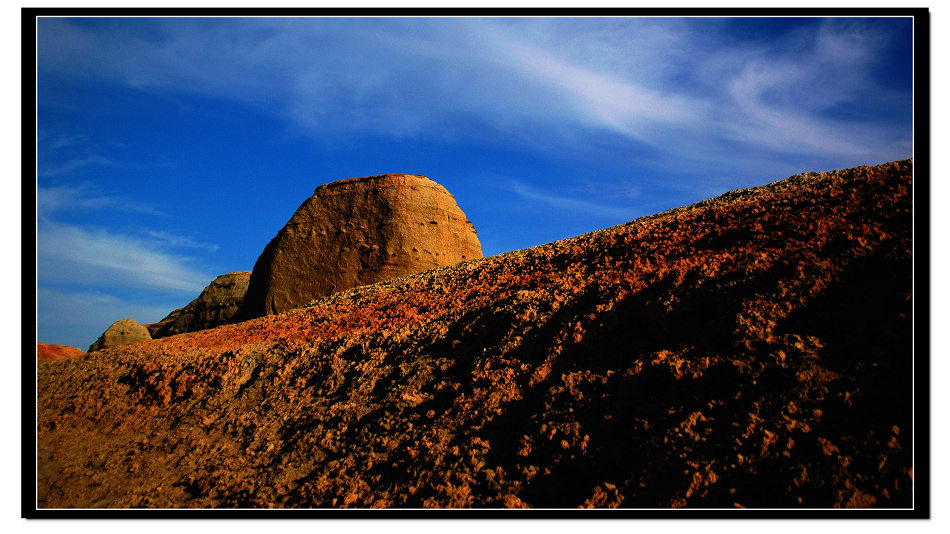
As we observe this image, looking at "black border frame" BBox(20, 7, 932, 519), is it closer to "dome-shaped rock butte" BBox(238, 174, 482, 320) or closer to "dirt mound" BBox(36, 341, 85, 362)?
"dome-shaped rock butte" BBox(238, 174, 482, 320)

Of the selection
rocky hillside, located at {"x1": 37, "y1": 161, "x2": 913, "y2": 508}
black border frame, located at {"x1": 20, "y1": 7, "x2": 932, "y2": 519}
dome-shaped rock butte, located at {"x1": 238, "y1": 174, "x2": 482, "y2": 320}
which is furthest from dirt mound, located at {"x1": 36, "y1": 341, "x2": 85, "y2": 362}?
black border frame, located at {"x1": 20, "y1": 7, "x2": 932, "y2": 519}

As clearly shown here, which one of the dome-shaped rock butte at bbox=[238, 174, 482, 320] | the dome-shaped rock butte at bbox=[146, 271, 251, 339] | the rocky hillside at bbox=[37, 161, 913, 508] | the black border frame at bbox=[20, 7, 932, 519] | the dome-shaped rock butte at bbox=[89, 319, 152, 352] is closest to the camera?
the black border frame at bbox=[20, 7, 932, 519]

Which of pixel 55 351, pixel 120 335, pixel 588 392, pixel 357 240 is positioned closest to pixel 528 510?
pixel 588 392

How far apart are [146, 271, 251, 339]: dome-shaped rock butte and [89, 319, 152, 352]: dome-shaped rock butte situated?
5.16 m

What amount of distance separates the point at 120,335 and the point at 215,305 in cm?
708

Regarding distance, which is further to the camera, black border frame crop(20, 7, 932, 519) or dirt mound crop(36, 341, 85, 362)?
dirt mound crop(36, 341, 85, 362)

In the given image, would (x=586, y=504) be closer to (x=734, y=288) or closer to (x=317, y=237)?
(x=734, y=288)

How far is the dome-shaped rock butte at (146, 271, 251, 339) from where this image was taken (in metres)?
28.0

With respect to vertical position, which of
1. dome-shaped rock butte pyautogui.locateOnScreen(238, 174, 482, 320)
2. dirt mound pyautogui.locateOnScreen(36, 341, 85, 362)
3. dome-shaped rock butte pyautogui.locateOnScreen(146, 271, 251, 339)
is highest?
dome-shaped rock butte pyautogui.locateOnScreen(238, 174, 482, 320)

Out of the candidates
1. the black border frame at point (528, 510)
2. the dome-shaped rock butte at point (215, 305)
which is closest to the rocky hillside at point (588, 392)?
the black border frame at point (528, 510)

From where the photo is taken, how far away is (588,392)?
4.95 m

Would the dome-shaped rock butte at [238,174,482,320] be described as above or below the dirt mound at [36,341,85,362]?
above

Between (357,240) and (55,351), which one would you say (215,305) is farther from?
(357,240)

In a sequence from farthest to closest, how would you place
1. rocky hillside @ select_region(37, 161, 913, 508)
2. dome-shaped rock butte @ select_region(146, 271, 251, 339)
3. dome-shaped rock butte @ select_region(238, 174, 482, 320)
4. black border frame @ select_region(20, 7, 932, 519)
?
dome-shaped rock butte @ select_region(146, 271, 251, 339) < dome-shaped rock butte @ select_region(238, 174, 482, 320) < rocky hillside @ select_region(37, 161, 913, 508) < black border frame @ select_region(20, 7, 932, 519)
